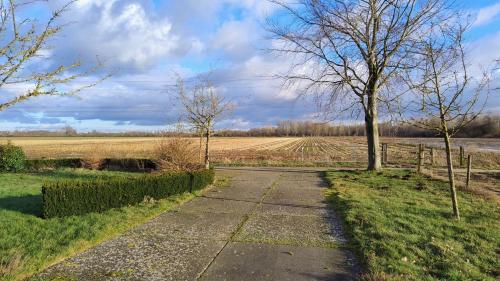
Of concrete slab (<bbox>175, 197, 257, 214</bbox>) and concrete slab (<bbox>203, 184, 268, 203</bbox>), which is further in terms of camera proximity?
concrete slab (<bbox>203, 184, 268, 203</bbox>)

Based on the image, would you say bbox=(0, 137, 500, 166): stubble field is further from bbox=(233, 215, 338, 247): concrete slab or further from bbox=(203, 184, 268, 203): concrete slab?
bbox=(233, 215, 338, 247): concrete slab

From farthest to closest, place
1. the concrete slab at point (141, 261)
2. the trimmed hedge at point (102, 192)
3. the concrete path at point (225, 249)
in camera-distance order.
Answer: the trimmed hedge at point (102, 192), the concrete path at point (225, 249), the concrete slab at point (141, 261)

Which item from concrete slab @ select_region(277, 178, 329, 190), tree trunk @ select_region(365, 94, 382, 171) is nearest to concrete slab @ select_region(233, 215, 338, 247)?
concrete slab @ select_region(277, 178, 329, 190)

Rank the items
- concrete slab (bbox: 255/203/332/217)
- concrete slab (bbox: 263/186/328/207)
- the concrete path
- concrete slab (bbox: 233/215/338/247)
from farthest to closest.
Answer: concrete slab (bbox: 263/186/328/207), concrete slab (bbox: 255/203/332/217), concrete slab (bbox: 233/215/338/247), the concrete path

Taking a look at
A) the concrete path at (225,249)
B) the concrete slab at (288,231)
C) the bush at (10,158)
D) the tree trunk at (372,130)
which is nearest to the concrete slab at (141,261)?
the concrete path at (225,249)

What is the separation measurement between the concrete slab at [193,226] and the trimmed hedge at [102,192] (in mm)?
1545

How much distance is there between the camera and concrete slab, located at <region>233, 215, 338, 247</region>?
667 cm

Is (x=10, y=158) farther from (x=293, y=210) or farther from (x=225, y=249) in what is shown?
(x=225, y=249)

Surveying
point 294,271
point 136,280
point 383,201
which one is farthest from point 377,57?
point 136,280

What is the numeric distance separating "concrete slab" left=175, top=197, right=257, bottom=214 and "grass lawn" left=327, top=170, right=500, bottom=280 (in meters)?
2.21

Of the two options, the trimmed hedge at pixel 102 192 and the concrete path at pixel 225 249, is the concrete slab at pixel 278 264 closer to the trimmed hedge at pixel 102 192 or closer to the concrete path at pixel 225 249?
the concrete path at pixel 225 249

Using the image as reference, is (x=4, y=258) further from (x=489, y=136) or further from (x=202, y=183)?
(x=489, y=136)

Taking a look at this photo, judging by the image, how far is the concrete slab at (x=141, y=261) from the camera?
16.3 ft

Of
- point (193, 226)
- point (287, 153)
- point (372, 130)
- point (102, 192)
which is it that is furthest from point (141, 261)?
point (287, 153)
